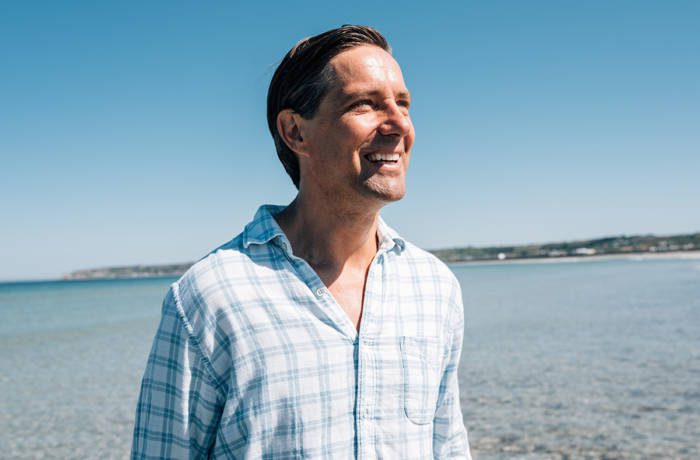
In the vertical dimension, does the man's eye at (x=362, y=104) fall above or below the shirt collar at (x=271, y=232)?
above

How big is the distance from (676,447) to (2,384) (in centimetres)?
1298

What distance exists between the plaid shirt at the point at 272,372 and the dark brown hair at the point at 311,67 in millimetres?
479

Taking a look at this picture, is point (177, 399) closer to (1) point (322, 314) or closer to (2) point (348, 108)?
(1) point (322, 314)

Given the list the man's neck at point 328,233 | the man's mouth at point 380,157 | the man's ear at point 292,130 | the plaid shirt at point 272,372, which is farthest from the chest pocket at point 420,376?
the man's ear at point 292,130

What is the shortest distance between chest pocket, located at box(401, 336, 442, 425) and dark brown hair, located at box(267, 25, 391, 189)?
0.87m

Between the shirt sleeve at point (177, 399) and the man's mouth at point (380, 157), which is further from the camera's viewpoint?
the man's mouth at point (380, 157)

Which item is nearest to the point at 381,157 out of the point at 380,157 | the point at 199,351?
the point at 380,157

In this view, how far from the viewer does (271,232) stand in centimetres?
201

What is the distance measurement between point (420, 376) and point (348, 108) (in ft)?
3.04

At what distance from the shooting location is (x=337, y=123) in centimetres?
198

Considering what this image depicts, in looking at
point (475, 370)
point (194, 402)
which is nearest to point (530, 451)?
point (475, 370)

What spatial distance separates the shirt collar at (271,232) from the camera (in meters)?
2.00

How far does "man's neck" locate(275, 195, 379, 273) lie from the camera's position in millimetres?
2092

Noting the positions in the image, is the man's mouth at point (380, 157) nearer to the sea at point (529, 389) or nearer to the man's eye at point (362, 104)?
the man's eye at point (362, 104)
